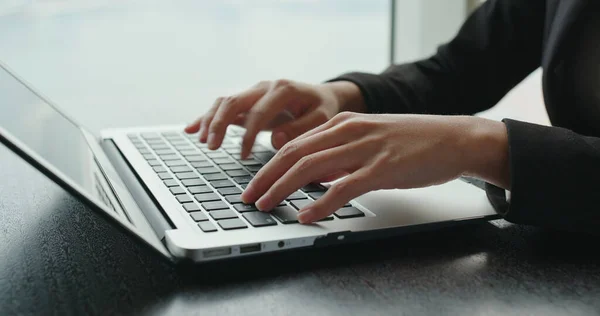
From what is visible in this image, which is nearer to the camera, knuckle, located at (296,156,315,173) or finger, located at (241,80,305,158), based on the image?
knuckle, located at (296,156,315,173)

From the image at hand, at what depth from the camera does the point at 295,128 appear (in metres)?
0.76

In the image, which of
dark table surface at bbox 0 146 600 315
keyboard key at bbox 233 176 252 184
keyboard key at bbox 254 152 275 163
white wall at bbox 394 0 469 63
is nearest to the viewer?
dark table surface at bbox 0 146 600 315

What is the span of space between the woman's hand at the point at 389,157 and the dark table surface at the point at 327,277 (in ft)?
0.16

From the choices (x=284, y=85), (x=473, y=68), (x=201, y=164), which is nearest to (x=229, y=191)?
(x=201, y=164)

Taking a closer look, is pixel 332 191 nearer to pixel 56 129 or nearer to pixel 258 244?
pixel 258 244

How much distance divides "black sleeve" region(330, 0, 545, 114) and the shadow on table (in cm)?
36

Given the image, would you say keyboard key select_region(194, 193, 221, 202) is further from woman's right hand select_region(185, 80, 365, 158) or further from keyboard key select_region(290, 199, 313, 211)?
woman's right hand select_region(185, 80, 365, 158)

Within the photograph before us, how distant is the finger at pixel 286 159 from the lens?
538 millimetres

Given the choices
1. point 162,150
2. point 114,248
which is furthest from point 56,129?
point 114,248

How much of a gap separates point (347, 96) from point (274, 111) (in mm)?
122

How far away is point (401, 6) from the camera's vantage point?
1.52 m

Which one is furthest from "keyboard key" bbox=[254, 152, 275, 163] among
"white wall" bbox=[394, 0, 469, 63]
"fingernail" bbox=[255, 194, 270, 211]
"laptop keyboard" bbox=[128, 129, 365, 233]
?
"white wall" bbox=[394, 0, 469, 63]

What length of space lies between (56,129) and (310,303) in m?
0.42

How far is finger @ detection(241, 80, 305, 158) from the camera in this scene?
2.41 feet
